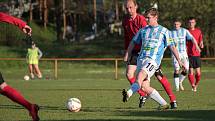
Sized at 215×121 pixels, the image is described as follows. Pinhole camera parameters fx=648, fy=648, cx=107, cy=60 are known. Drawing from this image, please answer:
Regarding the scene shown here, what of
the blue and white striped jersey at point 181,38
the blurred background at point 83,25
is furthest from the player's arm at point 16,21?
the blurred background at point 83,25

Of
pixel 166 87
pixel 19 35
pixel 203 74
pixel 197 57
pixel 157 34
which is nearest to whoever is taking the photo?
pixel 157 34

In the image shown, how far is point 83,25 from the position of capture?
77.2 metres

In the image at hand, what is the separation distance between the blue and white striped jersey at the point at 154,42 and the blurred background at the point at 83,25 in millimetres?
31063

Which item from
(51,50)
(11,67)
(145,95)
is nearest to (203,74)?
(11,67)

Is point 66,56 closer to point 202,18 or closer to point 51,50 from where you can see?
point 51,50

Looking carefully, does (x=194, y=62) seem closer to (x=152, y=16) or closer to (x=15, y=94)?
(x=152, y=16)

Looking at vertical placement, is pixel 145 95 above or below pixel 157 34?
below

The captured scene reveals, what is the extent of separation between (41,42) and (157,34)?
46.7 m

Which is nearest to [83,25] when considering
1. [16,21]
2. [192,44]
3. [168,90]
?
[192,44]

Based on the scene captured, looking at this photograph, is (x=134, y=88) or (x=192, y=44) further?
(x=192, y=44)

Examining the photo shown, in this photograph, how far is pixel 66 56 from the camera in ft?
163

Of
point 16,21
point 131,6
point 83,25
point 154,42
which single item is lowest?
point 83,25

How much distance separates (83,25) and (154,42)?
213ft

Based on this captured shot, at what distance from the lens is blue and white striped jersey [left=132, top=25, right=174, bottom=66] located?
40.7 feet
